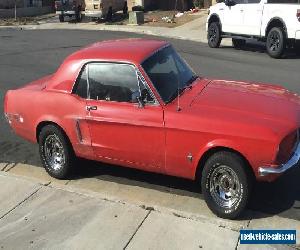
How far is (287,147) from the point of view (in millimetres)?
5266

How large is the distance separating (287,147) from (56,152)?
10.6 ft

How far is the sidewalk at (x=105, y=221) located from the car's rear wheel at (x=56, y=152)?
0.82ft

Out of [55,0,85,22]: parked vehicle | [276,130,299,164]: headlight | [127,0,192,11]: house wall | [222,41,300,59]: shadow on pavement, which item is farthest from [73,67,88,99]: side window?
[55,0,85,22]: parked vehicle

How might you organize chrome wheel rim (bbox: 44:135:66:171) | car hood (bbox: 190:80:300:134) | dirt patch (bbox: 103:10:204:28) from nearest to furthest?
car hood (bbox: 190:80:300:134) < chrome wheel rim (bbox: 44:135:66:171) < dirt patch (bbox: 103:10:204:28)

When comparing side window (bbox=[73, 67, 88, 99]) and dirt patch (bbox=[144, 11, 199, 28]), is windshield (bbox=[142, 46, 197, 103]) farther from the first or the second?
dirt patch (bbox=[144, 11, 199, 28])

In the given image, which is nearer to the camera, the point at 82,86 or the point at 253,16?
the point at 82,86

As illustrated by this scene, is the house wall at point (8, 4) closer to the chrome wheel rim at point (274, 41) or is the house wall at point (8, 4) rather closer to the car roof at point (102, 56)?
the chrome wheel rim at point (274, 41)

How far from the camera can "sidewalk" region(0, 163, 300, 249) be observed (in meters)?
5.24

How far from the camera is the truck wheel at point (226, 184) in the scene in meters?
5.32

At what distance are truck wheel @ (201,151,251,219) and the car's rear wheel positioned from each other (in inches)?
82.1

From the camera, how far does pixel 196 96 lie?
6035 millimetres

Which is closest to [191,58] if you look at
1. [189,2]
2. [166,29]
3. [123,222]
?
[166,29]

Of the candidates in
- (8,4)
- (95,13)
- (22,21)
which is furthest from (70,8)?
(8,4)

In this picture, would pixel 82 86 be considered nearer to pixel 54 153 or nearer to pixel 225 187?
pixel 54 153
